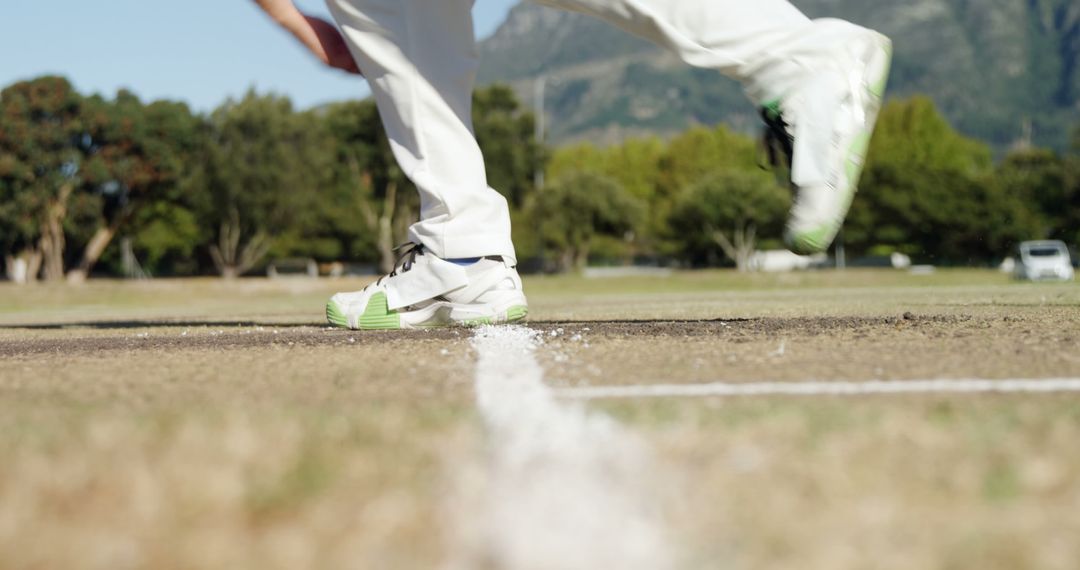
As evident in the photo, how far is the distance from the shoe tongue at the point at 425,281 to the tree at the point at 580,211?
4418 cm

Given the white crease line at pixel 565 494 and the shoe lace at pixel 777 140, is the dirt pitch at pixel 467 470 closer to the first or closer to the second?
the white crease line at pixel 565 494

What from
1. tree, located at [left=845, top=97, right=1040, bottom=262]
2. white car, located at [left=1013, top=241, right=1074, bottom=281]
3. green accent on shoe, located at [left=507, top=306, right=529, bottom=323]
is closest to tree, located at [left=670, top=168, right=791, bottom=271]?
tree, located at [left=845, top=97, right=1040, bottom=262]

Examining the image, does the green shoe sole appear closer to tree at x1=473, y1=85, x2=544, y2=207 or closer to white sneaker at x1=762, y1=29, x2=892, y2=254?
white sneaker at x1=762, y1=29, x2=892, y2=254

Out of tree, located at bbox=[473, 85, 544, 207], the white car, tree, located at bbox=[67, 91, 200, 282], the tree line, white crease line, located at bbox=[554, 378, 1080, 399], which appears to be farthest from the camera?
tree, located at bbox=[473, 85, 544, 207]

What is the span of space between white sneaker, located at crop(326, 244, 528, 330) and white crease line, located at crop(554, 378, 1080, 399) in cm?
173

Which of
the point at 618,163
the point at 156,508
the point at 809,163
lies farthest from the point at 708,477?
the point at 618,163

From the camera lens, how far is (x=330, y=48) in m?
3.68

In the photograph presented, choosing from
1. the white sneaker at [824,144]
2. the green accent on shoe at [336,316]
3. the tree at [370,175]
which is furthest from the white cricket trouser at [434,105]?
the tree at [370,175]

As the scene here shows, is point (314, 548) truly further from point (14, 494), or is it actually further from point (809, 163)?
point (809, 163)

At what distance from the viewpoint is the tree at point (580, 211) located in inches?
1917

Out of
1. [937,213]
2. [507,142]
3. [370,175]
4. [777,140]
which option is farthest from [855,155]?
[937,213]

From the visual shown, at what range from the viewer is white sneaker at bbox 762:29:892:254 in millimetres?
2996

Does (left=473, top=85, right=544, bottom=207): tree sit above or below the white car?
above

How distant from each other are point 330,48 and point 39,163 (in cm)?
3926
